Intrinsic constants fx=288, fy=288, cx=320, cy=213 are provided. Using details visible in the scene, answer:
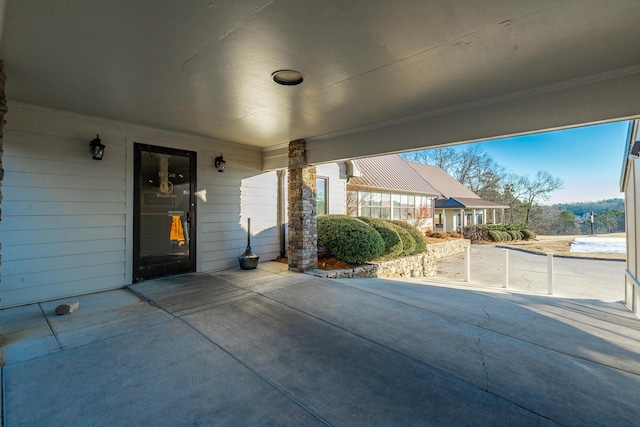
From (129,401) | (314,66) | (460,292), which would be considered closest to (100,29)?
(314,66)

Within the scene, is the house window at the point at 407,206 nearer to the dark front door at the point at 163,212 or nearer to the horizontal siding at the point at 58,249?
the dark front door at the point at 163,212

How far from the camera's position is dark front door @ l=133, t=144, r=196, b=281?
5.01 meters

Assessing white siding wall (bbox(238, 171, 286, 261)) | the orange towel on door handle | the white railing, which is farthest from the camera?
white siding wall (bbox(238, 171, 286, 261))

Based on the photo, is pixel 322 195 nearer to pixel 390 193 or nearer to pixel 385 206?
pixel 385 206

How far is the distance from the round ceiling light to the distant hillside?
31.9 meters

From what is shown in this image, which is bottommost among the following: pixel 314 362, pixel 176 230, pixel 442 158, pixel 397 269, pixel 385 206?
pixel 397 269

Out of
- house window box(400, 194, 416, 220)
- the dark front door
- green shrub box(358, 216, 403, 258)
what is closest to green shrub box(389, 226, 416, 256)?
green shrub box(358, 216, 403, 258)

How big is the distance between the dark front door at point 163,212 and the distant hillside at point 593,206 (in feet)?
105

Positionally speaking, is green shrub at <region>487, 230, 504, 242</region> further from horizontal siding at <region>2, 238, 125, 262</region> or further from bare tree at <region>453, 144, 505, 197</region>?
horizontal siding at <region>2, 238, 125, 262</region>

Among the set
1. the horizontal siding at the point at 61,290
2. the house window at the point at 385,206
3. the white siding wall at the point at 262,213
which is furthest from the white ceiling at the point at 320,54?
the house window at the point at 385,206

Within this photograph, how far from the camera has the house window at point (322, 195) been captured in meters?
9.10

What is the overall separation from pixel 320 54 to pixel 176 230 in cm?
431

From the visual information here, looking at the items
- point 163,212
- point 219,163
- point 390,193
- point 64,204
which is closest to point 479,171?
point 390,193

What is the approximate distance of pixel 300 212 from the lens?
597 centimetres
